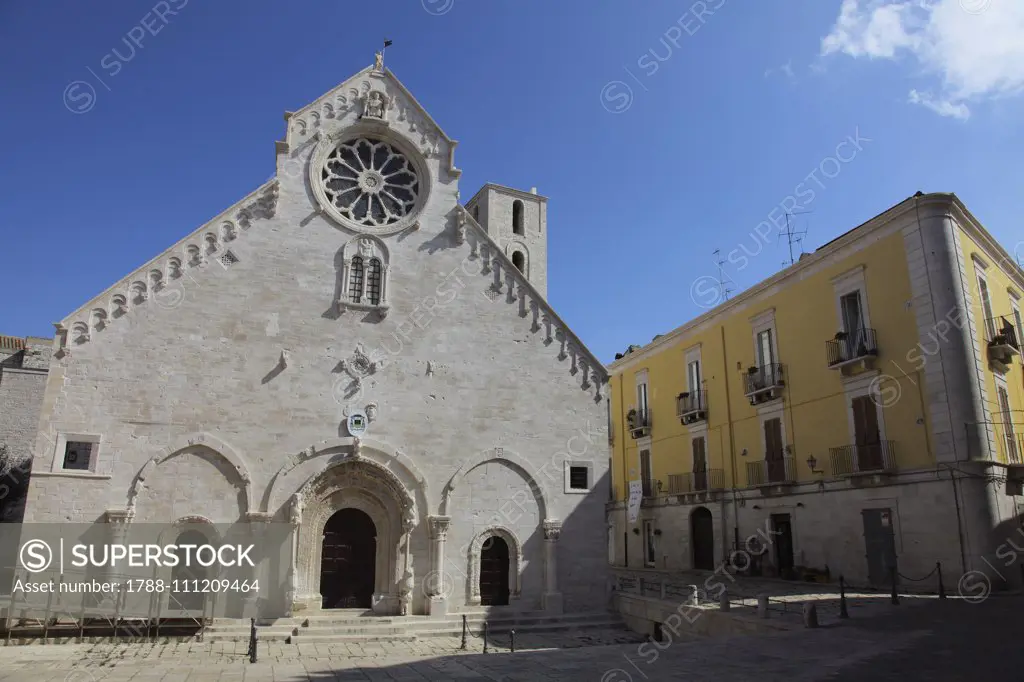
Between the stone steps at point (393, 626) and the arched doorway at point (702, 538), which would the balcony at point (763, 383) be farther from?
the stone steps at point (393, 626)

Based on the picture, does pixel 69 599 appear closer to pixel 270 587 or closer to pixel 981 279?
pixel 270 587

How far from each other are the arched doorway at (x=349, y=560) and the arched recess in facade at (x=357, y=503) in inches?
9.4

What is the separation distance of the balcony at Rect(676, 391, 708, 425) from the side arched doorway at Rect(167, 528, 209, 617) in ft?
70.5

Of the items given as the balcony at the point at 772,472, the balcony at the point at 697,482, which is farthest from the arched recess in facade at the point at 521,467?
the balcony at the point at 697,482

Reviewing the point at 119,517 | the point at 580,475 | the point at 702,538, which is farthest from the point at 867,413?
the point at 119,517

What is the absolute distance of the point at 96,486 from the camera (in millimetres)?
17219

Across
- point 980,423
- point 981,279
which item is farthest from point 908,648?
point 981,279

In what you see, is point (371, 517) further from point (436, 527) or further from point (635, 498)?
point (635, 498)

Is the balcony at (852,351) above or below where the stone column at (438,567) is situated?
above

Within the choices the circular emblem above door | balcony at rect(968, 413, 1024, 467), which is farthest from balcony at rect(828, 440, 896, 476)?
the circular emblem above door

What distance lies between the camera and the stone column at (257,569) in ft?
58.3

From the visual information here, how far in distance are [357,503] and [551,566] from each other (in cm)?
624

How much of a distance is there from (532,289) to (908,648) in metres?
14.5

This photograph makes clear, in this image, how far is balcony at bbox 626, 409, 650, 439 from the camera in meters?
35.6
